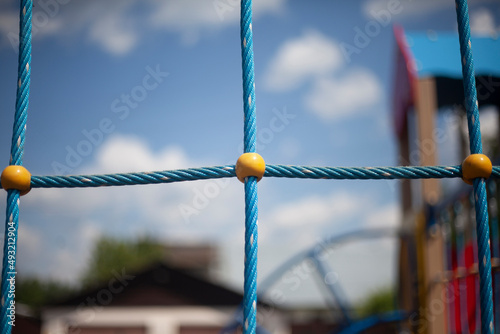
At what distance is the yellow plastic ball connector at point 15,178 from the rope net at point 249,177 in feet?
0.05

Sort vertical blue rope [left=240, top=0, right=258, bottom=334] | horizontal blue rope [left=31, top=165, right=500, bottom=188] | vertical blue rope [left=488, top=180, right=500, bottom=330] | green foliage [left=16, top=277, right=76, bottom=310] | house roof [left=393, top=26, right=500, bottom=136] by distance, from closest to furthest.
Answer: vertical blue rope [left=240, top=0, right=258, bottom=334], horizontal blue rope [left=31, top=165, right=500, bottom=188], vertical blue rope [left=488, top=180, right=500, bottom=330], house roof [left=393, top=26, right=500, bottom=136], green foliage [left=16, top=277, right=76, bottom=310]

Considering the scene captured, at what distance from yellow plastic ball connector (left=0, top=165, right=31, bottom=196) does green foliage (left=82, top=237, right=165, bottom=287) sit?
20840mm

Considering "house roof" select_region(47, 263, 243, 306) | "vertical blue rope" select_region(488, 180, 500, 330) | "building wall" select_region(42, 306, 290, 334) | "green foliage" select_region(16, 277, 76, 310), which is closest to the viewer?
"vertical blue rope" select_region(488, 180, 500, 330)

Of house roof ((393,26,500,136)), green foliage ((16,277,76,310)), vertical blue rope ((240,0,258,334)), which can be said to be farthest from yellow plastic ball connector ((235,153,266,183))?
green foliage ((16,277,76,310))

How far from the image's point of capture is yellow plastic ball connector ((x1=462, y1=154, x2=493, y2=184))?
99cm

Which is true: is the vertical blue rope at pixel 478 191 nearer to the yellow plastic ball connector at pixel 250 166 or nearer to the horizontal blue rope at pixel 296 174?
the horizontal blue rope at pixel 296 174

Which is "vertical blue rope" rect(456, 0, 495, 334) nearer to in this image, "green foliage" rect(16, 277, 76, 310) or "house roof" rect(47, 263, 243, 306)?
"house roof" rect(47, 263, 243, 306)

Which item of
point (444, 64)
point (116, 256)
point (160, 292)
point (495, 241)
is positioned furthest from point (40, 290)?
point (495, 241)

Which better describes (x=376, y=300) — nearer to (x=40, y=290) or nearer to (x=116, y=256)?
(x=116, y=256)

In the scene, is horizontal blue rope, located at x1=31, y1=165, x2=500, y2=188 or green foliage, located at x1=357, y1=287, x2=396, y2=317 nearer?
horizontal blue rope, located at x1=31, y1=165, x2=500, y2=188

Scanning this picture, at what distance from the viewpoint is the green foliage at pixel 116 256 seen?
21.5 metres

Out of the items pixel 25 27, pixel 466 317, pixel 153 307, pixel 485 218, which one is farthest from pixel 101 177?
pixel 153 307

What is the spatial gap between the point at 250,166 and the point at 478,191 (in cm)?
49

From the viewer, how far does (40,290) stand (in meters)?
21.8
